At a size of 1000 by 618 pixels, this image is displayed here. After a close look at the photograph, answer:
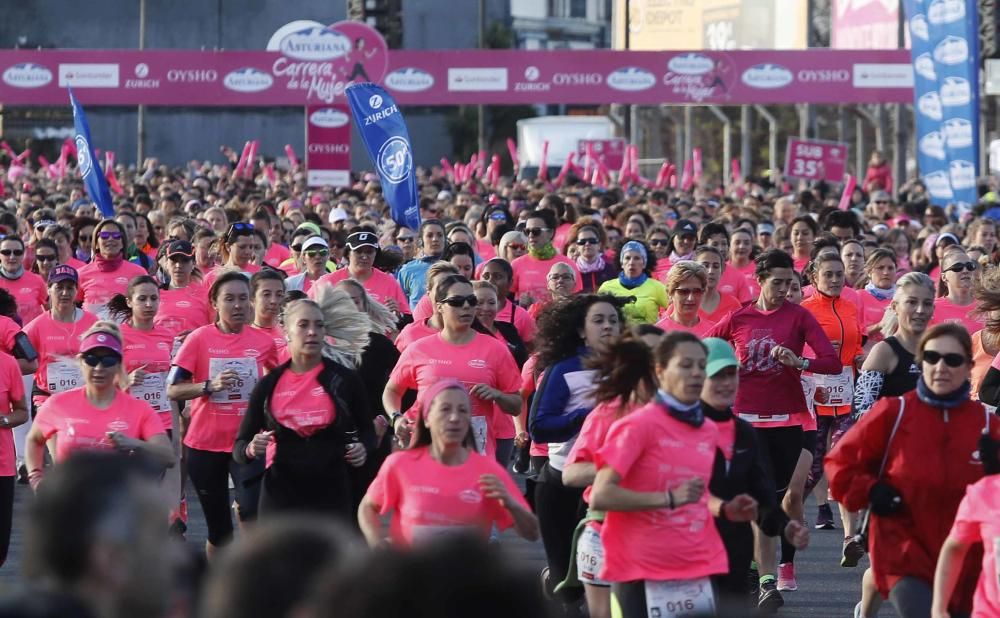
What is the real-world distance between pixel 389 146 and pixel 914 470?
460 inches

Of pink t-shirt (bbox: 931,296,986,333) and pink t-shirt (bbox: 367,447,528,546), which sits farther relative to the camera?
pink t-shirt (bbox: 931,296,986,333)

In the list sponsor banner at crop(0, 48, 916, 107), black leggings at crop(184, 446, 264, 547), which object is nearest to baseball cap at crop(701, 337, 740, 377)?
black leggings at crop(184, 446, 264, 547)

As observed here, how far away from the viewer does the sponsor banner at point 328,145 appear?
26422 millimetres

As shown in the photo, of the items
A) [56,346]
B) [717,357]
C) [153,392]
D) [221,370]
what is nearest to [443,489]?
[717,357]

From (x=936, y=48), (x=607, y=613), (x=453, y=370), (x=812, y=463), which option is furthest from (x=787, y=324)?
(x=936, y=48)

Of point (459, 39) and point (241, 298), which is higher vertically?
point (459, 39)

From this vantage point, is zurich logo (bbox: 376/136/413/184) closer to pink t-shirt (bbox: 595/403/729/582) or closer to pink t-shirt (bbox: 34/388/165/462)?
pink t-shirt (bbox: 34/388/165/462)

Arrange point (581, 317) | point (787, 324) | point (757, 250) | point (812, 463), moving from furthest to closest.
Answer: point (757, 250), point (812, 463), point (787, 324), point (581, 317)

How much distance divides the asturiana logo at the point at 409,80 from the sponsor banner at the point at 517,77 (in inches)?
0.7

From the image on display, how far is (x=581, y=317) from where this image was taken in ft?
27.3

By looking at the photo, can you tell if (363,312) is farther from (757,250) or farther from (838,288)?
(757,250)

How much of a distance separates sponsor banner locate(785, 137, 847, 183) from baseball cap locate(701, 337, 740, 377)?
75.5ft

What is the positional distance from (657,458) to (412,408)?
303 cm

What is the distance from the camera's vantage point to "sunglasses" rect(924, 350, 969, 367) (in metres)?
6.77
